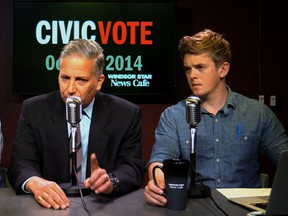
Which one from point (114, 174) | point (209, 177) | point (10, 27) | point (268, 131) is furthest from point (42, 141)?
point (10, 27)

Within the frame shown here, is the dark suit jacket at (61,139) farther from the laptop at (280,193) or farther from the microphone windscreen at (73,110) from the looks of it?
the laptop at (280,193)

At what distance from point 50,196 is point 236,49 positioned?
120 inches

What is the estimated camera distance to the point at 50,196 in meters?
1.69

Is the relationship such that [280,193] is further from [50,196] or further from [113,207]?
[50,196]

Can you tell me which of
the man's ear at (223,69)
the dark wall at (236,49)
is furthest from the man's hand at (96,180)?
the dark wall at (236,49)

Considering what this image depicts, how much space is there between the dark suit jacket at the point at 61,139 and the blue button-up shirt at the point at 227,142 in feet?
0.55

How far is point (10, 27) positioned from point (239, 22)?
2.08 metres

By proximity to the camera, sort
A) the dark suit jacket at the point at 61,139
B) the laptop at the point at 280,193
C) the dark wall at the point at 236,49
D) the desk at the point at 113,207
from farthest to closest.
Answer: the dark wall at the point at 236,49 → the dark suit jacket at the point at 61,139 → the desk at the point at 113,207 → the laptop at the point at 280,193

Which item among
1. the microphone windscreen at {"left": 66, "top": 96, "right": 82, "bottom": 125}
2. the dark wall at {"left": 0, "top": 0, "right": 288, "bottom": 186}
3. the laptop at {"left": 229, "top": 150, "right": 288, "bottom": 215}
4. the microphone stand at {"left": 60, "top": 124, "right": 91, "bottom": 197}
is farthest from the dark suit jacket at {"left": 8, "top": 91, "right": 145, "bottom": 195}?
the dark wall at {"left": 0, "top": 0, "right": 288, "bottom": 186}

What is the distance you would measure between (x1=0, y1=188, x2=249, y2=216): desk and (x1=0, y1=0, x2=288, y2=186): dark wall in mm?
2519

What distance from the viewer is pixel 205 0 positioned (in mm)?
4305

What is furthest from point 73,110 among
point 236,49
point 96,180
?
point 236,49

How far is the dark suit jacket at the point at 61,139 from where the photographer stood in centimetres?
221

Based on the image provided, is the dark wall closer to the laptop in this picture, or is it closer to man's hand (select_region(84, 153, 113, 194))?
man's hand (select_region(84, 153, 113, 194))
